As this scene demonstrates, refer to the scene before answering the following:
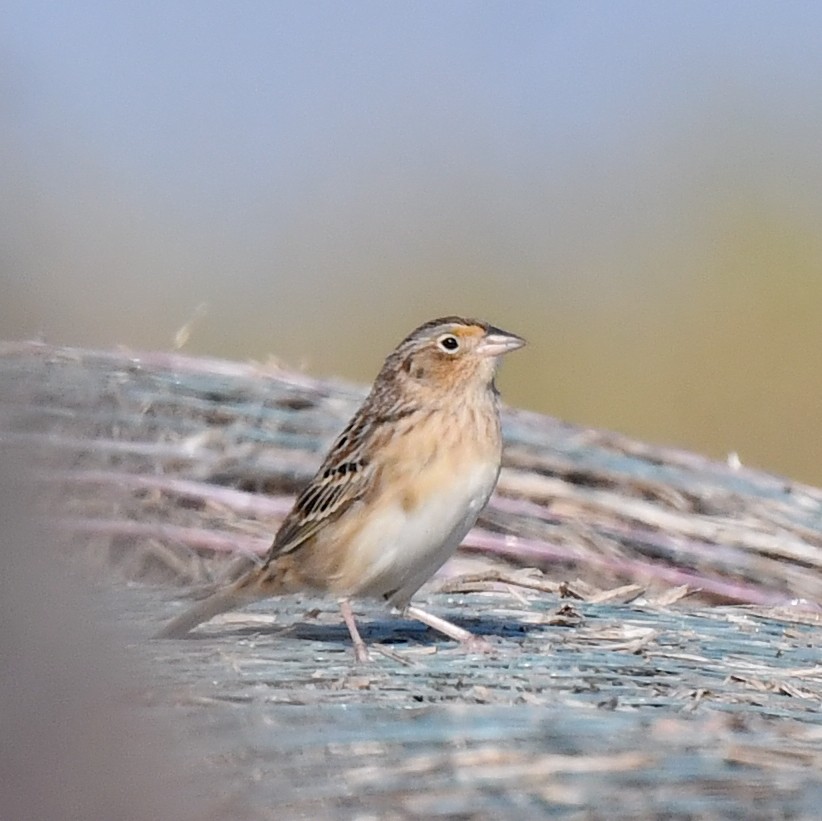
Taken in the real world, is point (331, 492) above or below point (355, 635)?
above

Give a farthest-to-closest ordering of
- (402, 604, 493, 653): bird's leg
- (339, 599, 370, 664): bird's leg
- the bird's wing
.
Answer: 1. the bird's wing
2. (402, 604, 493, 653): bird's leg
3. (339, 599, 370, 664): bird's leg

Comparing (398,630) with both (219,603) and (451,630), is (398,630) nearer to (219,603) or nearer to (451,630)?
(451,630)

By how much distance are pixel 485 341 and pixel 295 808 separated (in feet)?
7.48

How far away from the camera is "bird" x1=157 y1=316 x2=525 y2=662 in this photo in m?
4.23

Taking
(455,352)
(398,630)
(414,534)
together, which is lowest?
(398,630)

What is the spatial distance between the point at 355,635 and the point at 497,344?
3.20 feet

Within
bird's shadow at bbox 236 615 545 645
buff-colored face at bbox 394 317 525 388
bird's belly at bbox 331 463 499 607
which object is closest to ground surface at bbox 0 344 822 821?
bird's shadow at bbox 236 615 545 645

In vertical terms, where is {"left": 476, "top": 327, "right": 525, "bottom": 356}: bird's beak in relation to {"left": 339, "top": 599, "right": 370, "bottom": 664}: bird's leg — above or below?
above

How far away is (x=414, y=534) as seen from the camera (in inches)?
167

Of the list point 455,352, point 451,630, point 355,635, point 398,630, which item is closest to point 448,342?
point 455,352

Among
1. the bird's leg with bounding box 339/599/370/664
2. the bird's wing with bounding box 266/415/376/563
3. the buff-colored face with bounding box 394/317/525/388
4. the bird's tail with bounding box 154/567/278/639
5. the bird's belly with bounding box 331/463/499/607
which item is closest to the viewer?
the bird's leg with bounding box 339/599/370/664

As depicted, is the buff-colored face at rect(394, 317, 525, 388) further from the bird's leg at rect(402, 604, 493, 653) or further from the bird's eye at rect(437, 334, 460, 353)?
the bird's leg at rect(402, 604, 493, 653)

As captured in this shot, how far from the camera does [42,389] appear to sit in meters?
5.30

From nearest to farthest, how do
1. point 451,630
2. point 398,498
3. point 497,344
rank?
1. point 451,630
2. point 398,498
3. point 497,344
